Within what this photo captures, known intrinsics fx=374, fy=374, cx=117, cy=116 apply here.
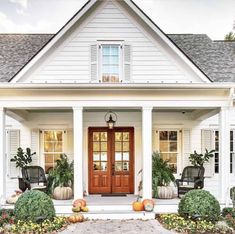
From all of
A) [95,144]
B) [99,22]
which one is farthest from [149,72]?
[95,144]

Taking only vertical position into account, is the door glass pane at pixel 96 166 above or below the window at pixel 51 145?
below

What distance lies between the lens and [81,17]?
12.5 meters

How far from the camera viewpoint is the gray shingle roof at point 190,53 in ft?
47.7

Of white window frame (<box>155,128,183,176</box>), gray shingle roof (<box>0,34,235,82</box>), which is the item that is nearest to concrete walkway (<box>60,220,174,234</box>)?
white window frame (<box>155,128,183,176</box>)

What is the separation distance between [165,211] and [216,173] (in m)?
4.57

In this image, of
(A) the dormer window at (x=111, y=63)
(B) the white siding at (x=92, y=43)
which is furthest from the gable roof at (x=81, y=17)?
(A) the dormer window at (x=111, y=63)

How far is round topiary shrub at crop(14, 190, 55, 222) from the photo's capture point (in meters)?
8.91

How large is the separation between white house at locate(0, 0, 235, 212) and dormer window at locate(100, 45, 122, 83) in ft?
0.11

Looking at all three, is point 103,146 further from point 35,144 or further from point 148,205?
point 148,205

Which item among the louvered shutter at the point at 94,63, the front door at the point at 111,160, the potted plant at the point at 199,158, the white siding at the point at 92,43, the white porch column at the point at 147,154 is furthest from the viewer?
the front door at the point at 111,160

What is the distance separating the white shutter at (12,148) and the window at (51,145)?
3.40 ft

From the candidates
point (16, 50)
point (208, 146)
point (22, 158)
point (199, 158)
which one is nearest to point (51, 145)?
point (22, 158)

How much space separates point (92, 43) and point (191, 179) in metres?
5.86

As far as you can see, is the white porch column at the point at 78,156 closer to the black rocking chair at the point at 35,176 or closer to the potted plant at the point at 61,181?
the potted plant at the point at 61,181
